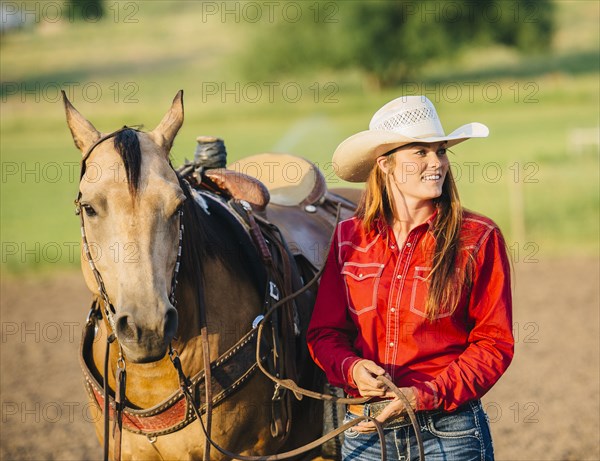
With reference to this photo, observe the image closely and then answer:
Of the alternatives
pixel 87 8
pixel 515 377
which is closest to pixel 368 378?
pixel 515 377

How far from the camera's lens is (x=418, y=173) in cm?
302

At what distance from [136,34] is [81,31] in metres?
A: 4.61

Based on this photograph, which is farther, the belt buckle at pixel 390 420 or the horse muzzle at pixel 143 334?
the belt buckle at pixel 390 420

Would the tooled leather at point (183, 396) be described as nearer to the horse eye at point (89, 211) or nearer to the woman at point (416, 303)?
the woman at point (416, 303)

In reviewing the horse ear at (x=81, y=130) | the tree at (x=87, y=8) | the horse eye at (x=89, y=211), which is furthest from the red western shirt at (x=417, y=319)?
the tree at (x=87, y=8)

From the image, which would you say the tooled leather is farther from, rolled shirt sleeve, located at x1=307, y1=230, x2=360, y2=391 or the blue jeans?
the blue jeans

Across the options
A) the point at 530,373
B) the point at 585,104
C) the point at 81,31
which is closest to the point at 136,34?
the point at 81,31

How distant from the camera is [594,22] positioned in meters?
64.8

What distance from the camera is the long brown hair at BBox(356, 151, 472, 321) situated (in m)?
2.91

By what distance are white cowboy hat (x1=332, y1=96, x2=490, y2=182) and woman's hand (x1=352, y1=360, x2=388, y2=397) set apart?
2.60 ft

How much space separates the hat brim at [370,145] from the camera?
306cm

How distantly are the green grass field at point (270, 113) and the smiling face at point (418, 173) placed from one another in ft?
18.9

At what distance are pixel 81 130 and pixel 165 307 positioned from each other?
2.64ft

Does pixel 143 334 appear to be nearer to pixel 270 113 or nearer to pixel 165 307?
pixel 165 307
